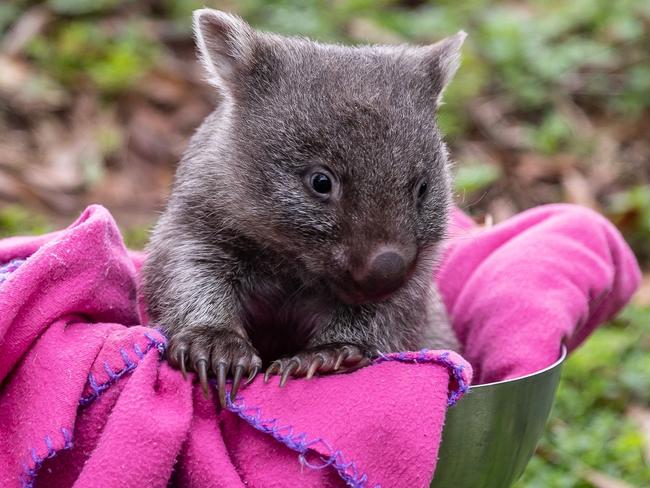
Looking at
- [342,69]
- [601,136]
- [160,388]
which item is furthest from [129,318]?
[601,136]

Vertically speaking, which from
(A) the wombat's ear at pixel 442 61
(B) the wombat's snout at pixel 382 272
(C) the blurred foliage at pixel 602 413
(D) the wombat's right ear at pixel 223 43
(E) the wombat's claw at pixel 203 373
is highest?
(D) the wombat's right ear at pixel 223 43

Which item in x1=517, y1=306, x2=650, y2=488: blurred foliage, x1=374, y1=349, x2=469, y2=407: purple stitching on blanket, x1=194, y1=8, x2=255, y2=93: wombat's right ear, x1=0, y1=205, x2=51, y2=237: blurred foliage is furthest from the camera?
x1=0, y1=205, x2=51, y2=237: blurred foliage

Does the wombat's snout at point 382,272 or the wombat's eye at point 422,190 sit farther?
the wombat's eye at point 422,190

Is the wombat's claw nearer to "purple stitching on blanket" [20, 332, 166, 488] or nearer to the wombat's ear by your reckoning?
"purple stitching on blanket" [20, 332, 166, 488]

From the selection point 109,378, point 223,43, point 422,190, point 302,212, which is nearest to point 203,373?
point 109,378

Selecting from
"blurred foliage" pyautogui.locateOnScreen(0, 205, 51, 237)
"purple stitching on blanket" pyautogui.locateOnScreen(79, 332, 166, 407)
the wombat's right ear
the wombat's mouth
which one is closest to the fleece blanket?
"purple stitching on blanket" pyautogui.locateOnScreen(79, 332, 166, 407)

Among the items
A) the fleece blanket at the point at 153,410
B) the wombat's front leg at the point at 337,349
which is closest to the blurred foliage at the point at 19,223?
the fleece blanket at the point at 153,410

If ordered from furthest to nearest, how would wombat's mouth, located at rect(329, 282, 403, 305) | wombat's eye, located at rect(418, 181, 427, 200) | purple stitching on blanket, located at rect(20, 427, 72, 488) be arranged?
1. wombat's eye, located at rect(418, 181, 427, 200)
2. wombat's mouth, located at rect(329, 282, 403, 305)
3. purple stitching on blanket, located at rect(20, 427, 72, 488)

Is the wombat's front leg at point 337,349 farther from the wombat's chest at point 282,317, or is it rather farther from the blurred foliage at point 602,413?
the blurred foliage at point 602,413
